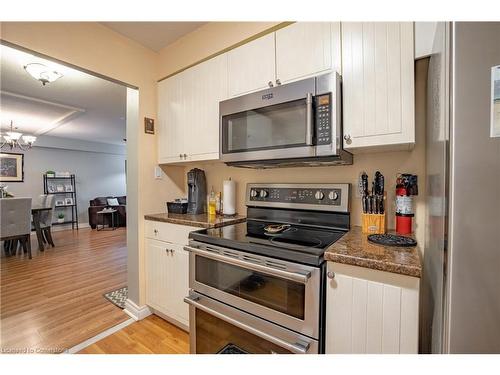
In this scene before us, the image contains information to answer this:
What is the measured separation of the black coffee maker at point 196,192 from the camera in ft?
6.36

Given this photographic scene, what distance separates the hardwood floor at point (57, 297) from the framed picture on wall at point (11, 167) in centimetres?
266

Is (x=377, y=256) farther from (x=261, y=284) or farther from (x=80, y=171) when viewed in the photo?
(x=80, y=171)

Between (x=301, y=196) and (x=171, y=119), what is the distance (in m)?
1.26

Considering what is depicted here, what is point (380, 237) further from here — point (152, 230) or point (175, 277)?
point (152, 230)

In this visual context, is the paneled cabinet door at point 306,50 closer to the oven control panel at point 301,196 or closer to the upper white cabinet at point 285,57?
the upper white cabinet at point 285,57

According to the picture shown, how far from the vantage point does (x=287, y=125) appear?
4.16 feet

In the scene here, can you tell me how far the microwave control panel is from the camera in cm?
113

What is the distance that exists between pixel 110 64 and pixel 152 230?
4.29ft

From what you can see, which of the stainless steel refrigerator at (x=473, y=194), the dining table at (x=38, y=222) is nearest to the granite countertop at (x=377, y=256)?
the stainless steel refrigerator at (x=473, y=194)

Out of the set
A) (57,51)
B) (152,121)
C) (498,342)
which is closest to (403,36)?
(498,342)

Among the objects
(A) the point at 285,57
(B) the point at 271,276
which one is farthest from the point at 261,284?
(A) the point at 285,57

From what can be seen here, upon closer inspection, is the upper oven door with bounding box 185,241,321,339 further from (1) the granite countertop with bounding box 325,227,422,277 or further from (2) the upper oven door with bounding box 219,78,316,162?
(2) the upper oven door with bounding box 219,78,316,162

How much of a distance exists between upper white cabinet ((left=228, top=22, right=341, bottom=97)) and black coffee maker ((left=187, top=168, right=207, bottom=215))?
755 mm
